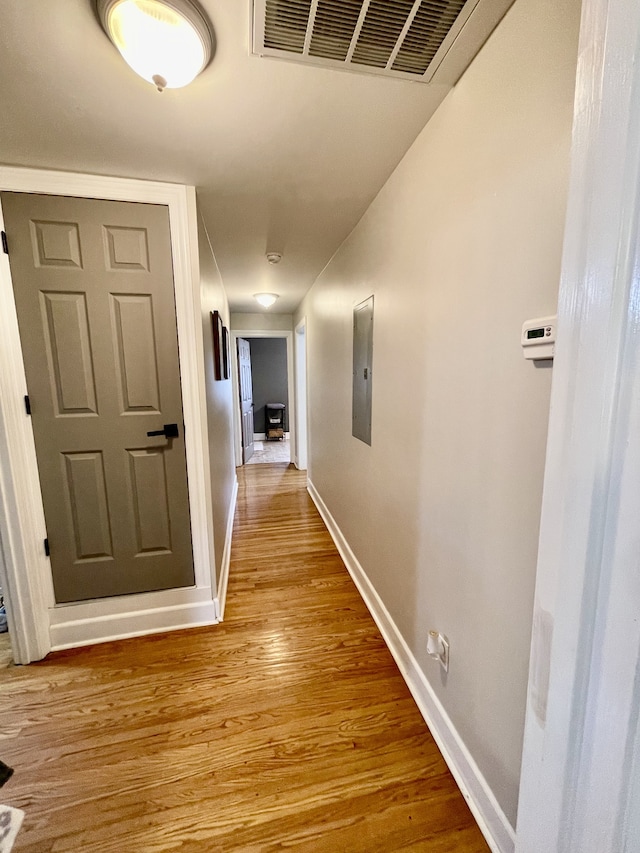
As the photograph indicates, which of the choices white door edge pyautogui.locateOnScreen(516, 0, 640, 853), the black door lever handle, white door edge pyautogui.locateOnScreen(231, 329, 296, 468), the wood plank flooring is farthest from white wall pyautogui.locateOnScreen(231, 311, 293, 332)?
white door edge pyautogui.locateOnScreen(516, 0, 640, 853)

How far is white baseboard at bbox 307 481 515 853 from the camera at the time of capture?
0.98m

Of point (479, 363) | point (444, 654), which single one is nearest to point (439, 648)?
point (444, 654)

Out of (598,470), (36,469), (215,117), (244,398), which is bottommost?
(36,469)

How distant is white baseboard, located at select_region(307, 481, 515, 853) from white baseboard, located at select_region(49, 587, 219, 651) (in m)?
0.97

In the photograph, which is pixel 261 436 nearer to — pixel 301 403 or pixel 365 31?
pixel 301 403

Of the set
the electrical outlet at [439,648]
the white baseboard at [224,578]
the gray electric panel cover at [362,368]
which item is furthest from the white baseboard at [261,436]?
the electrical outlet at [439,648]

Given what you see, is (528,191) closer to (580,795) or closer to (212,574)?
(580,795)

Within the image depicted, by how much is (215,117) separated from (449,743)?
7.72 feet

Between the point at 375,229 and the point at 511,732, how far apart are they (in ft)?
6.76

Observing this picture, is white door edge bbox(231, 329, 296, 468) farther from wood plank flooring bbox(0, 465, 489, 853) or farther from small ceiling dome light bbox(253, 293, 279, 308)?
wood plank flooring bbox(0, 465, 489, 853)

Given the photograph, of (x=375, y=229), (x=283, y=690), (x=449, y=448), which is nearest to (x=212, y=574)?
(x=283, y=690)

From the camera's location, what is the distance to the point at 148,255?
1651mm

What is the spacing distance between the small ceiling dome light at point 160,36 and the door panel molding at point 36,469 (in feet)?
2.39

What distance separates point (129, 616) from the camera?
1.82m
